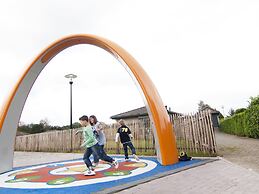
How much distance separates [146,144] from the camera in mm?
11570

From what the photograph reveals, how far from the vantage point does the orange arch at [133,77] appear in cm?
726

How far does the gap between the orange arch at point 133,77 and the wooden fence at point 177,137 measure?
176 centimetres

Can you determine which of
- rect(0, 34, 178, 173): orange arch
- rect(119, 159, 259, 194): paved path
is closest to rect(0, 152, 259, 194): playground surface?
rect(119, 159, 259, 194): paved path

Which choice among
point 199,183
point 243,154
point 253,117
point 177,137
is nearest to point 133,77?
point 177,137

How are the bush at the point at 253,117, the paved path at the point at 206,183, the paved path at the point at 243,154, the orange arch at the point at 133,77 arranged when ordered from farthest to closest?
the bush at the point at 253,117
the orange arch at the point at 133,77
the paved path at the point at 243,154
the paved path at the point at 206,183

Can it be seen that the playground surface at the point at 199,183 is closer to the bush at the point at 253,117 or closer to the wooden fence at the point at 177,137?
the wooden fence at the point at 177,137

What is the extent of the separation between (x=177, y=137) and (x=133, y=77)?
3795 mm

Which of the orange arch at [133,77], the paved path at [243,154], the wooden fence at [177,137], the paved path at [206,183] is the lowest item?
the paved path at [206,183]

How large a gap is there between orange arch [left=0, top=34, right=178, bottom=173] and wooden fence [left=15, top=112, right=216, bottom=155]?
5.77 feet

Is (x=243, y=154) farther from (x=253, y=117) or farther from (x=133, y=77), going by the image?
(x=253, y=117)

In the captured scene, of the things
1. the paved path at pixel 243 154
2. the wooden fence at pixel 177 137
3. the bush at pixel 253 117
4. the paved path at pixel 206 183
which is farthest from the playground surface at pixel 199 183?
the bush at pixel 253 117

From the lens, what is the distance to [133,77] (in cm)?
791

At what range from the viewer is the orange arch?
7.26 metres

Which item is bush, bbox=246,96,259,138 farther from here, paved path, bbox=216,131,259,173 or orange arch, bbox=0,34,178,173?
orange arch, bbox=0,34,178,173
